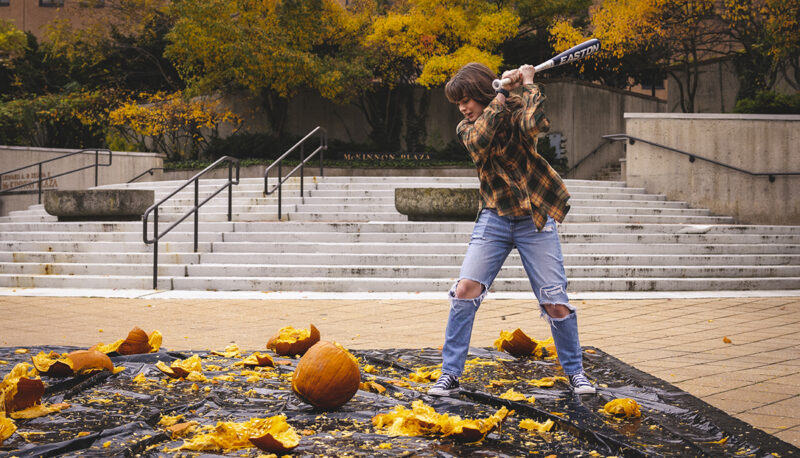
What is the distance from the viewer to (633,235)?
10719mm

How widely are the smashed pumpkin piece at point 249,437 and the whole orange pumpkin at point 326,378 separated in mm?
498

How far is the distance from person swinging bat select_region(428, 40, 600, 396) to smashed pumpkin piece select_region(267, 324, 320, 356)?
1.23 meters

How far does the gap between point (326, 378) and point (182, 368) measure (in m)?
1.05

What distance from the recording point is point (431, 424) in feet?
9.12

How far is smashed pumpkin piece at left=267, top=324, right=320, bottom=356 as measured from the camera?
14.6 feet

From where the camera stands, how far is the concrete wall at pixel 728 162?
14.6 m

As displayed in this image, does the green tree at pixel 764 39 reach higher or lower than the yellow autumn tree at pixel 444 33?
lower

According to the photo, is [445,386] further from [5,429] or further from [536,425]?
[5,429]

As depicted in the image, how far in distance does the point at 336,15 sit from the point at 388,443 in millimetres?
24737

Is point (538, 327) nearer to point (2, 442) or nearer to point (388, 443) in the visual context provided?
point (388, 443)

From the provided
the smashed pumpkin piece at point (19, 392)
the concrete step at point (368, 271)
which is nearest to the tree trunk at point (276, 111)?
the concrete step at point (368, 271)

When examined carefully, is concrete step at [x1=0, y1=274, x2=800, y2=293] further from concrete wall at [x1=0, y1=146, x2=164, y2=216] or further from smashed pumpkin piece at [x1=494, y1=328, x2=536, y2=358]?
concrete wall at [x1=0, y1=146, x2=164, y2=216]

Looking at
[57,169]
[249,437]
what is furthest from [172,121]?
[249,437]

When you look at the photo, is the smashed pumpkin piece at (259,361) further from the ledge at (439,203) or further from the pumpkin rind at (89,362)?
the ledge at (439,203)
